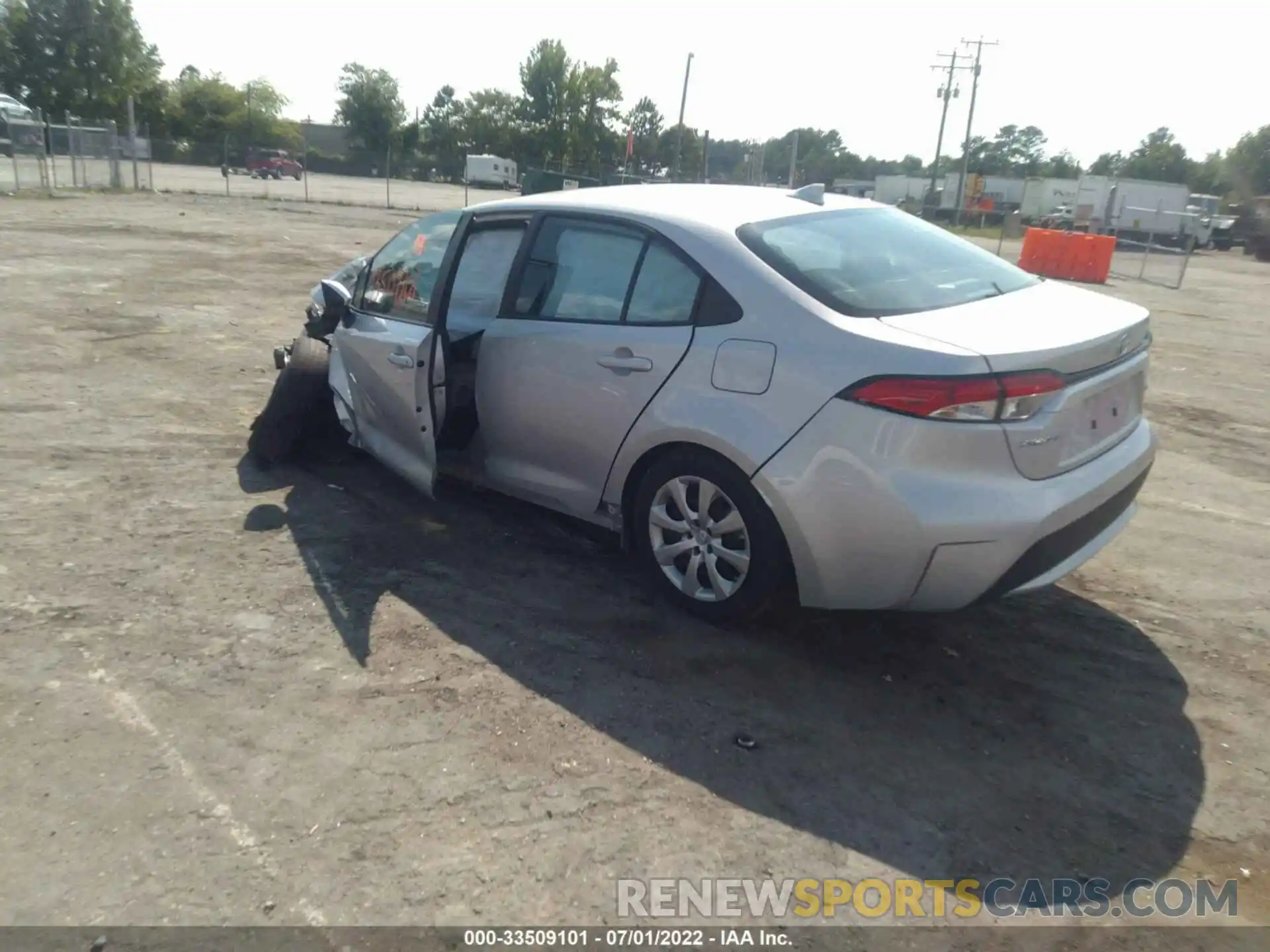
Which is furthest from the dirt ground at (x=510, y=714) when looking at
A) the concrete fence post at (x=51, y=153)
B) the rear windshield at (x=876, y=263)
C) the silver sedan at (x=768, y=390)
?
the concrete fence post at (x=51, y=153)

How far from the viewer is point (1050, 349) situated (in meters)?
3.37

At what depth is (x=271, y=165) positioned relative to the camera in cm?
4984

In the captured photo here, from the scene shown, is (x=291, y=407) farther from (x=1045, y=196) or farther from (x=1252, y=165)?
(x=1252, y=165)

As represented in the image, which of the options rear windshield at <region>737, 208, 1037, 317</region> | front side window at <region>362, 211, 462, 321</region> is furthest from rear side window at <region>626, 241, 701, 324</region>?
front side window at <region>362, 211, 462, 321</region>

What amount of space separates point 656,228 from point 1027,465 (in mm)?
1782

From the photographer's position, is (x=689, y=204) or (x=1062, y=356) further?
(x=689, y=204)

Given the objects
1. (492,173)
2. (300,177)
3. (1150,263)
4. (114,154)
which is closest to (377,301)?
(1150,263)

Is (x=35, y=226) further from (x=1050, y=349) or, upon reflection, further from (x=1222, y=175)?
(x=1222, y=175)

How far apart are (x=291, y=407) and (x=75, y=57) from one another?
6973 cm

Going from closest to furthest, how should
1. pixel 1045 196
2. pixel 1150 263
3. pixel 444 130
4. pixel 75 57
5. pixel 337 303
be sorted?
pixel 337 303 → pixel 1150 263 → pixel 1045 196 → pixel 75 57 → pixel 444 130

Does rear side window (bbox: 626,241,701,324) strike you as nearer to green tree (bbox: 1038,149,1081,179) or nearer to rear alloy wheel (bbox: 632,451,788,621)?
rear alloy wheel (bbox: 632,451,788,621)

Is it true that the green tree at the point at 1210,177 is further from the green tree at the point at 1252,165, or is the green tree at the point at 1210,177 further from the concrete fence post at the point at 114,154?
the concrete fence post at the point at 114,154

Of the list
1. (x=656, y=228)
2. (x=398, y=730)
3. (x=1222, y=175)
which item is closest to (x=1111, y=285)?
(x=656, y=228)

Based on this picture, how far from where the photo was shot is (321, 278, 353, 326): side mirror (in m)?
5.37
